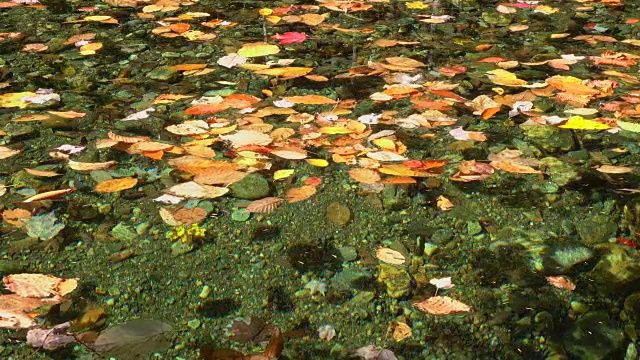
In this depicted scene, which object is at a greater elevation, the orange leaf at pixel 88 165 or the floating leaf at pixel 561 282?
the orange leaf at pixel 88 165

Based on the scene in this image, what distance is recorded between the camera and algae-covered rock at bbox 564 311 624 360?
5.04ft

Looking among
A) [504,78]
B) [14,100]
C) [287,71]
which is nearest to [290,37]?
[287,71]

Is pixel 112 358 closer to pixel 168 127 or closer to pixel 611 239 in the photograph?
pixel 168 127

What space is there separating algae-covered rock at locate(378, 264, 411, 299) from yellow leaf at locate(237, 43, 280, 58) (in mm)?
1613

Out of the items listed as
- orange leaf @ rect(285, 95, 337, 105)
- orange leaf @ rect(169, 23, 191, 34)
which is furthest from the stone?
orange leaf @ rect(169, 23, 191, 34)

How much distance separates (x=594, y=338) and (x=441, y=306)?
1.09 ft

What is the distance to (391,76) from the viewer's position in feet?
9.60

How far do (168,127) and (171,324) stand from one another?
101 centimetres

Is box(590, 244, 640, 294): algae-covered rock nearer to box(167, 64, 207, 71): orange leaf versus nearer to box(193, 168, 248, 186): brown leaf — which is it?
box(193, 168, 248, 186): brown leaf

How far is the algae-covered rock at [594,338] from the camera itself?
154cm

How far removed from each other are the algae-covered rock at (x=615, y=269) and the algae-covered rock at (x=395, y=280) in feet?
1.49

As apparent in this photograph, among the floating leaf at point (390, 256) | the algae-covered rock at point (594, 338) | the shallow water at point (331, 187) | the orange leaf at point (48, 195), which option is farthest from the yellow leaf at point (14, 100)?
the algae-covered rock at point (594, 338)

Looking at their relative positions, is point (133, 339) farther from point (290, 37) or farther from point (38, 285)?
point (290, 37)

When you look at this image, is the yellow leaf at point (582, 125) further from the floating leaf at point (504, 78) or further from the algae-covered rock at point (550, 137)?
the floating leaf at point (504, 78)
